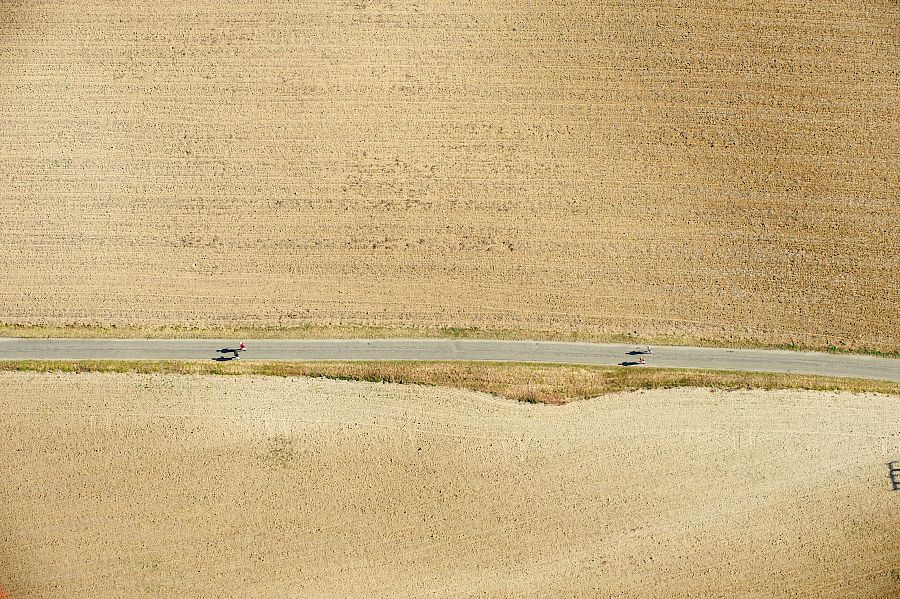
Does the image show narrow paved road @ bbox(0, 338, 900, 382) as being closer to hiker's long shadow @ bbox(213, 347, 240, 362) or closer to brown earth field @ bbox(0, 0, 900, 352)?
hiker's long shadow @ bbox(213, 347, 240, 362)

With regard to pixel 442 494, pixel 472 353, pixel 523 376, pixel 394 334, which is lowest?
pixel 442 494

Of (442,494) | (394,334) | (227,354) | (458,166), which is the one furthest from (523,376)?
(227,354)

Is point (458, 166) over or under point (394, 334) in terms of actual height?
over

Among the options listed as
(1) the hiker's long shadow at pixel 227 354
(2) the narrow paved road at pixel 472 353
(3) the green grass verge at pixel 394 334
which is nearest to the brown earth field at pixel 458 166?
(3) the green grass verge at pixel 394 334

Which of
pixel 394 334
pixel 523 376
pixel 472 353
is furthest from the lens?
pixel 394 334

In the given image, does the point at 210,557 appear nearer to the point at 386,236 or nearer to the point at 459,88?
the point at 386,236

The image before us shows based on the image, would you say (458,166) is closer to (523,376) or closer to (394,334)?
(394,334)

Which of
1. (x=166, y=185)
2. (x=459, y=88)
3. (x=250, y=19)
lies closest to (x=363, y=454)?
(x=166, y=185)

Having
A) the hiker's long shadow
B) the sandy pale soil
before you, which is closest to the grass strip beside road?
the hiker's long shadow
